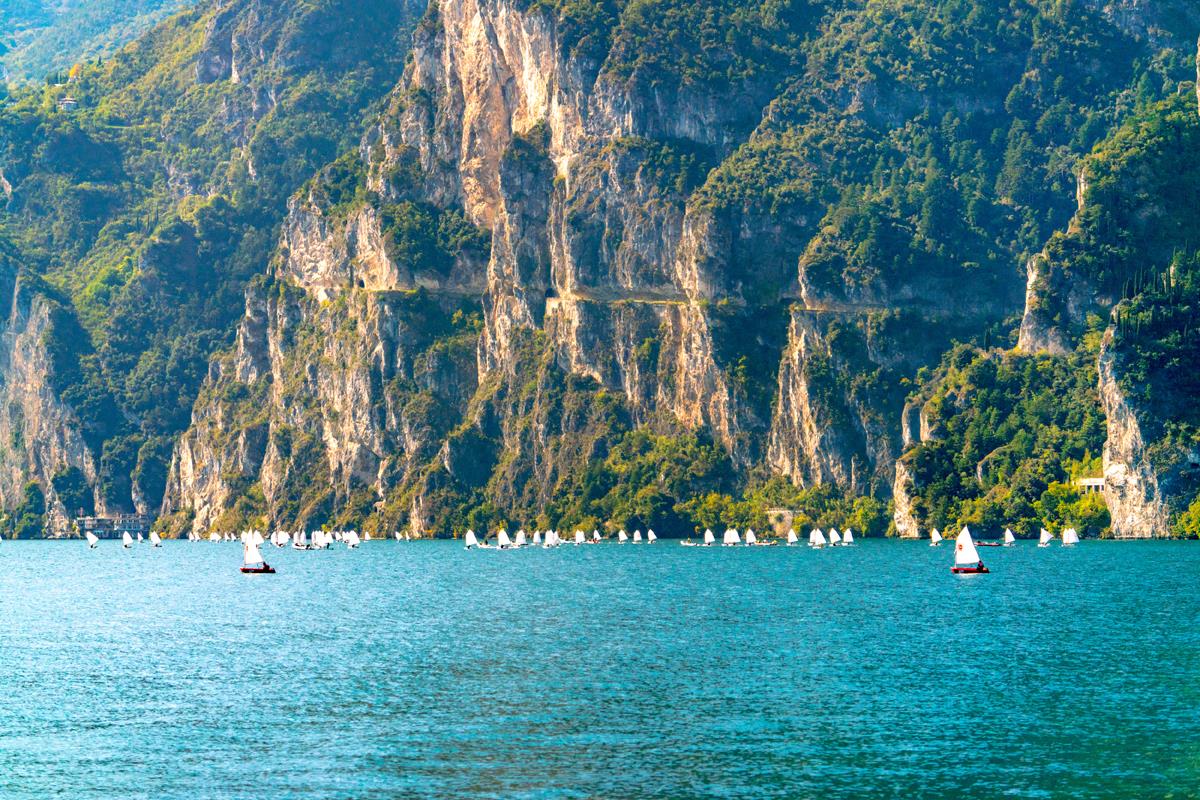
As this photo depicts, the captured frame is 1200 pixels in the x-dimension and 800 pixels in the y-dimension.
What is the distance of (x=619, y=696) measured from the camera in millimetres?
95438

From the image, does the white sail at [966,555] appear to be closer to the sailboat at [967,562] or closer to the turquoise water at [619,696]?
the sailboat at [967,562]

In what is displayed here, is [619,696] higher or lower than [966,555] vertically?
lower

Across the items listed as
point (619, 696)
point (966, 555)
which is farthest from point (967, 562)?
point (619, 696)

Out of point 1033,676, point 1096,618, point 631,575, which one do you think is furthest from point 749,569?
point 1033,676

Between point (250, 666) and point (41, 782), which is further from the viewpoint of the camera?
point (250, 666)

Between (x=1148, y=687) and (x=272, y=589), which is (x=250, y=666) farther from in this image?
(x=272, y=589)

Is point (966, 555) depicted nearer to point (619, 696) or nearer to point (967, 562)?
point (967, 562)

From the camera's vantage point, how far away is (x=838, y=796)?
7312 centimetres

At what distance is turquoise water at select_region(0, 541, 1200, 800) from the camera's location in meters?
76.8

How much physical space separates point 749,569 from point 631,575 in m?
13.4

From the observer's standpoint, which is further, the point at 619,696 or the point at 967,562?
the point at 967,562

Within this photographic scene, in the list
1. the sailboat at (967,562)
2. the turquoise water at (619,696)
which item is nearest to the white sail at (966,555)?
the sailboat at (967,562)

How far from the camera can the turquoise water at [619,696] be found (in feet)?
252

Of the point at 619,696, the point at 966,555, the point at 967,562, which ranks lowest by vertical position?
the point at 619,696
